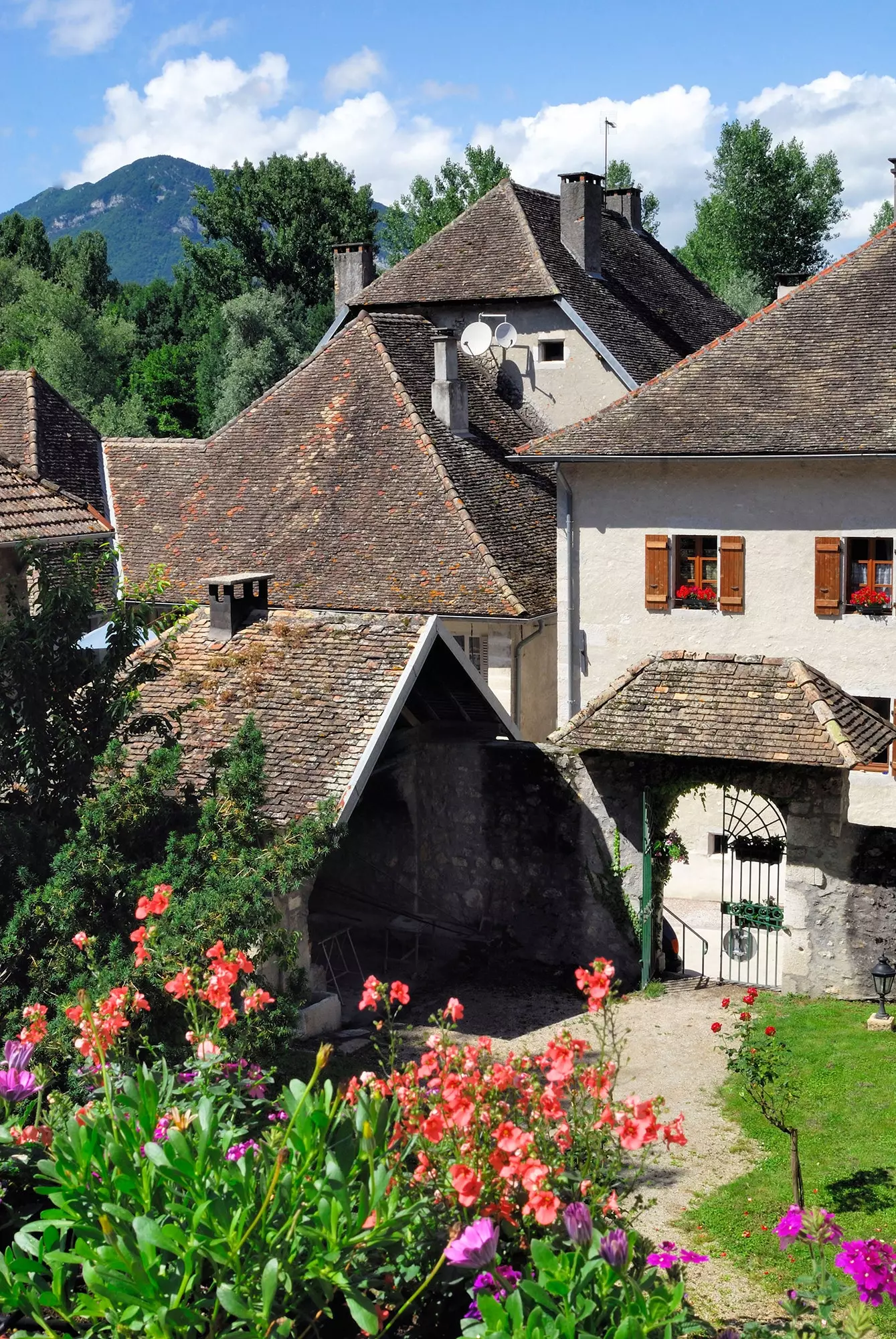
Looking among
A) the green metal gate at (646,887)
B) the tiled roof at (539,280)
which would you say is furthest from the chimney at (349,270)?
the green metal gate at (646,887)

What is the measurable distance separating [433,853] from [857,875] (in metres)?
5.08

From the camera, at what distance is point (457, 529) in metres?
23.3

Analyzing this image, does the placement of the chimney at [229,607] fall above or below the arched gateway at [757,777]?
above

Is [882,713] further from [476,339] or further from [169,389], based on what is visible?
[169,389]

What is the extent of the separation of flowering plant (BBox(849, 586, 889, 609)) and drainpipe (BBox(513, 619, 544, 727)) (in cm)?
478

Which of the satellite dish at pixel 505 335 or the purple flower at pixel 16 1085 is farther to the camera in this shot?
the satellite dish at pixel 505 335

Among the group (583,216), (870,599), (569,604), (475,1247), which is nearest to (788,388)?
(870,599)

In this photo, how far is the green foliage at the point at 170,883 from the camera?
11.3 m

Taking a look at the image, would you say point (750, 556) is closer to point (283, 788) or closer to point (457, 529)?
point (457, 529)

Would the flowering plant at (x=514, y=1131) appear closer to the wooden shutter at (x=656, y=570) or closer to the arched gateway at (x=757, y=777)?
the arched gateway at (x=757, y=777)

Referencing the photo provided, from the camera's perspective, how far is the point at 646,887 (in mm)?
16250

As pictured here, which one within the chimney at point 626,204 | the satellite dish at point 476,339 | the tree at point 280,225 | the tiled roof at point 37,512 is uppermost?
the tree at point 280,225

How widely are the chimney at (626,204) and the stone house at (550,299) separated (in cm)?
380

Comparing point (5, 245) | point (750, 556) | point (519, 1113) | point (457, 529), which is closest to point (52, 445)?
point (457, 529)
